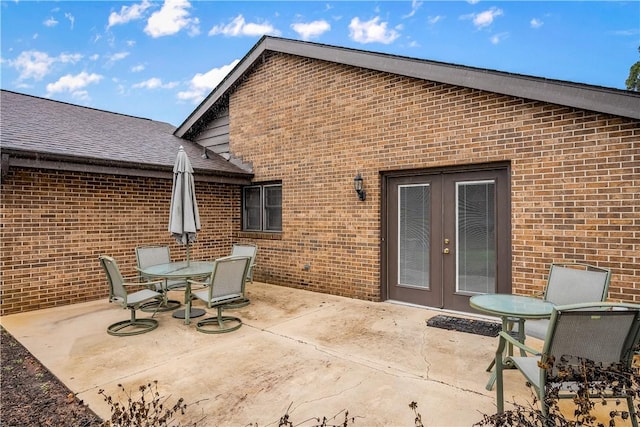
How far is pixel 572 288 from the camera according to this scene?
3836 millimetres

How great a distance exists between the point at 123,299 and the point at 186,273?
2.89 ft

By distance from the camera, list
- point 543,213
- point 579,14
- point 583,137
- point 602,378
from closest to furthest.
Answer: point 602,378 → point 583,137 → point 543,213 → point 579,14

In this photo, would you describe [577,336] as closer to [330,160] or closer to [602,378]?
[602,378]

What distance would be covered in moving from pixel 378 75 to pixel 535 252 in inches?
161

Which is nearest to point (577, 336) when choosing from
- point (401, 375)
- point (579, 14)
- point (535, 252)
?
point (401, 375)

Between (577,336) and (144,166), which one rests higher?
(144,166)

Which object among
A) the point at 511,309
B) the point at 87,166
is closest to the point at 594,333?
the point at 511,309

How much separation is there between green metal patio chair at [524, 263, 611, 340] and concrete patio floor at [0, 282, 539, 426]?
1.89 feet

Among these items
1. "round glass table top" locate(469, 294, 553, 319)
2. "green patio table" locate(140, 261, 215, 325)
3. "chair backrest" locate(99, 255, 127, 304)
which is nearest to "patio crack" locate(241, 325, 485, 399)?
"round glass table top" locate(469, 294, 553, 319)

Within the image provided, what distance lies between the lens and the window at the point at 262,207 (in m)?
8.71

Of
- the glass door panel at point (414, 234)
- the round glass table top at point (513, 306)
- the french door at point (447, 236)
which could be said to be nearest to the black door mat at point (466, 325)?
the french door at point (447, 236)

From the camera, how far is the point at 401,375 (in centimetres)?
369

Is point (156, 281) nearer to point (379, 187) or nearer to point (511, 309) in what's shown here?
point (379, 187)

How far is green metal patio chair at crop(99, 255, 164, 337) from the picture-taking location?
16.1ft
